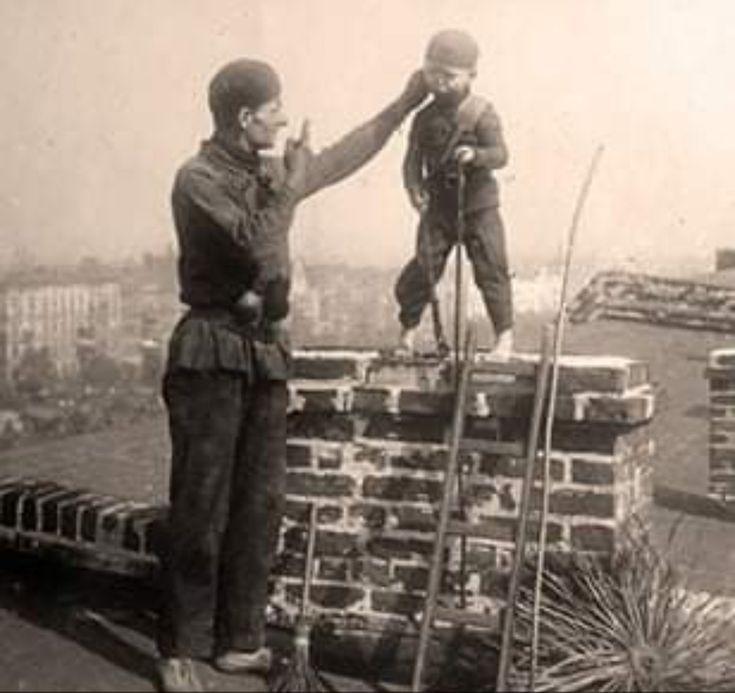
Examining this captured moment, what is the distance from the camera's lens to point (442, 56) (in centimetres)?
420

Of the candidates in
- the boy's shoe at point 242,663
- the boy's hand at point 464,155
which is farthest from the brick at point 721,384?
the boy's shoe at point 242,663

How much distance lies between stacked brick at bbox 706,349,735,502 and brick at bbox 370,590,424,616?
14.3ft

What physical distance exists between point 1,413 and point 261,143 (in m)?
10.0

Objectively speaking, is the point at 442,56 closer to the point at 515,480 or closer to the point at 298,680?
the point at 515,480

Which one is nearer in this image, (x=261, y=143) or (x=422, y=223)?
(x=261, y=143)

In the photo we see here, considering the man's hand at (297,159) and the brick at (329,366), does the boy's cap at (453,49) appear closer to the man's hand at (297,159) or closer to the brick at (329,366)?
the man's hand at (297,159)

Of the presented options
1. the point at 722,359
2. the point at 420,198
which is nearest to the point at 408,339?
the point at 420,198

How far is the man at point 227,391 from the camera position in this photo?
393cm

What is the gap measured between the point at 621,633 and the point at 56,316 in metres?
15.2

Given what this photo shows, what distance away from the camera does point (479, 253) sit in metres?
4.52

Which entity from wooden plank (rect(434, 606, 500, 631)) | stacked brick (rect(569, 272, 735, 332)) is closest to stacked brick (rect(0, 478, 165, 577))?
wooden plank (rect(434, 606, 500, 631))

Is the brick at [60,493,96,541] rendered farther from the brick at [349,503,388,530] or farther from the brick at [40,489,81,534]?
the brick at [349,503,388,530]

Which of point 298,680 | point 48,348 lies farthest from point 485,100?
point 48,348

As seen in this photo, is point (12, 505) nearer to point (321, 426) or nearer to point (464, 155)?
point (321, 426)
